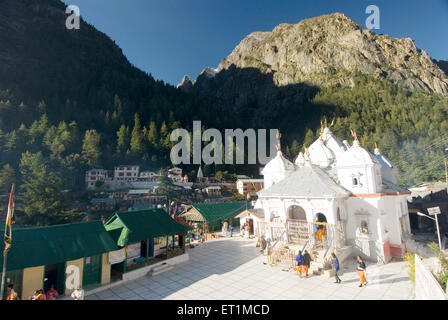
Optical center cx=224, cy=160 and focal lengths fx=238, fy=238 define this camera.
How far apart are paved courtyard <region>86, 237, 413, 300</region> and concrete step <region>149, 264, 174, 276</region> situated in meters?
0.33

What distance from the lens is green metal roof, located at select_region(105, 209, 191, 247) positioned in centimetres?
1334

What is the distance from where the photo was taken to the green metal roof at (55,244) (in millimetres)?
9844

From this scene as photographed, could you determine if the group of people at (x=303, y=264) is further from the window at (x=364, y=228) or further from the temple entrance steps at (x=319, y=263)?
the window at (x=364, y=228)

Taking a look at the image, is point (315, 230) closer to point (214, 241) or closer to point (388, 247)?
point (388, 247)

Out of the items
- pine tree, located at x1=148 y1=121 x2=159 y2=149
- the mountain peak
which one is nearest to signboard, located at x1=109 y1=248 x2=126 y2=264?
pine tree, located at x1=148 y1=121 x2=159 y2=149

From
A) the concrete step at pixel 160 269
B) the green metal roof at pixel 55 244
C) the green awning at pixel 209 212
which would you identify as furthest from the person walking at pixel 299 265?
the green awning at pixel 209 212

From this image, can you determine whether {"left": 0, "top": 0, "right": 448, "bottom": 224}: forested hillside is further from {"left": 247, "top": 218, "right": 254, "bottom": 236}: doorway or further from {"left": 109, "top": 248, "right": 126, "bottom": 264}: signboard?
{"left": 247, "top": 218, "right": 254, "bottom": 236}: doorway

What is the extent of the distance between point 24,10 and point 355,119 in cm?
15417

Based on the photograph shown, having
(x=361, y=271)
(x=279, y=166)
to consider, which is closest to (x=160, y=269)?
(x=361, y=271)

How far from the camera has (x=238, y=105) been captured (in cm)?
13275

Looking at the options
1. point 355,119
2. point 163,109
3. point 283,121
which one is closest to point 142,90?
point 163,109

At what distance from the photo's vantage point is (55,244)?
35.7 feet

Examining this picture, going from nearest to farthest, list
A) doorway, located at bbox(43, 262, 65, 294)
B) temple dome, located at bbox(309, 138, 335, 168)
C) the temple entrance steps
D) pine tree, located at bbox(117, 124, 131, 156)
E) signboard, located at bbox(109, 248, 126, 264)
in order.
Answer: doorway, located at bbox(43, 262, 65, 294), signboard, located at bbox(109, 248, 126, 264), the temple entrance steps, temple dome, located at bbox(309, 138, 335, 168), pine tree, located at bbox(117, 124, 131, 156)
